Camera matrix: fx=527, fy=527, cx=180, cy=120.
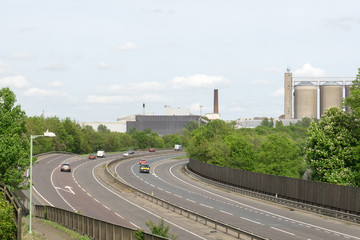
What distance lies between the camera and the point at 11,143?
44.0 m

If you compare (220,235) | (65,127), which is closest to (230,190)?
(220,235)

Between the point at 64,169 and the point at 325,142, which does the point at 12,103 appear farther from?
the point at 64,169

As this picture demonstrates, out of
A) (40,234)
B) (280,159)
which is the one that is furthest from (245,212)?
(280,159)

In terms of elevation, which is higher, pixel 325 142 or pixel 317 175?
pixel 325 142

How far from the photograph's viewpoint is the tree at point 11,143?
43.7 metres

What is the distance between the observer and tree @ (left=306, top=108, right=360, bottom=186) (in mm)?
56781

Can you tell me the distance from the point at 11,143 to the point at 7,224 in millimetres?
21940

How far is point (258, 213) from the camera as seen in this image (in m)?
50.5

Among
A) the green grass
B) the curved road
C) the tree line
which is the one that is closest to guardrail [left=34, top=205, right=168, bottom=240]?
the green grass

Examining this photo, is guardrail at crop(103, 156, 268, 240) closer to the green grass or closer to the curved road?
the curved road

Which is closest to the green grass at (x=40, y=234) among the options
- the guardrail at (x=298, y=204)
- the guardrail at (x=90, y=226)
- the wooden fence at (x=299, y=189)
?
the guardrail at (x=90, y=226)

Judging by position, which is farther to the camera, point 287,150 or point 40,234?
point 287,150

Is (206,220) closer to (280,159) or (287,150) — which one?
(280,159)

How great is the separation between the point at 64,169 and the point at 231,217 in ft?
161
